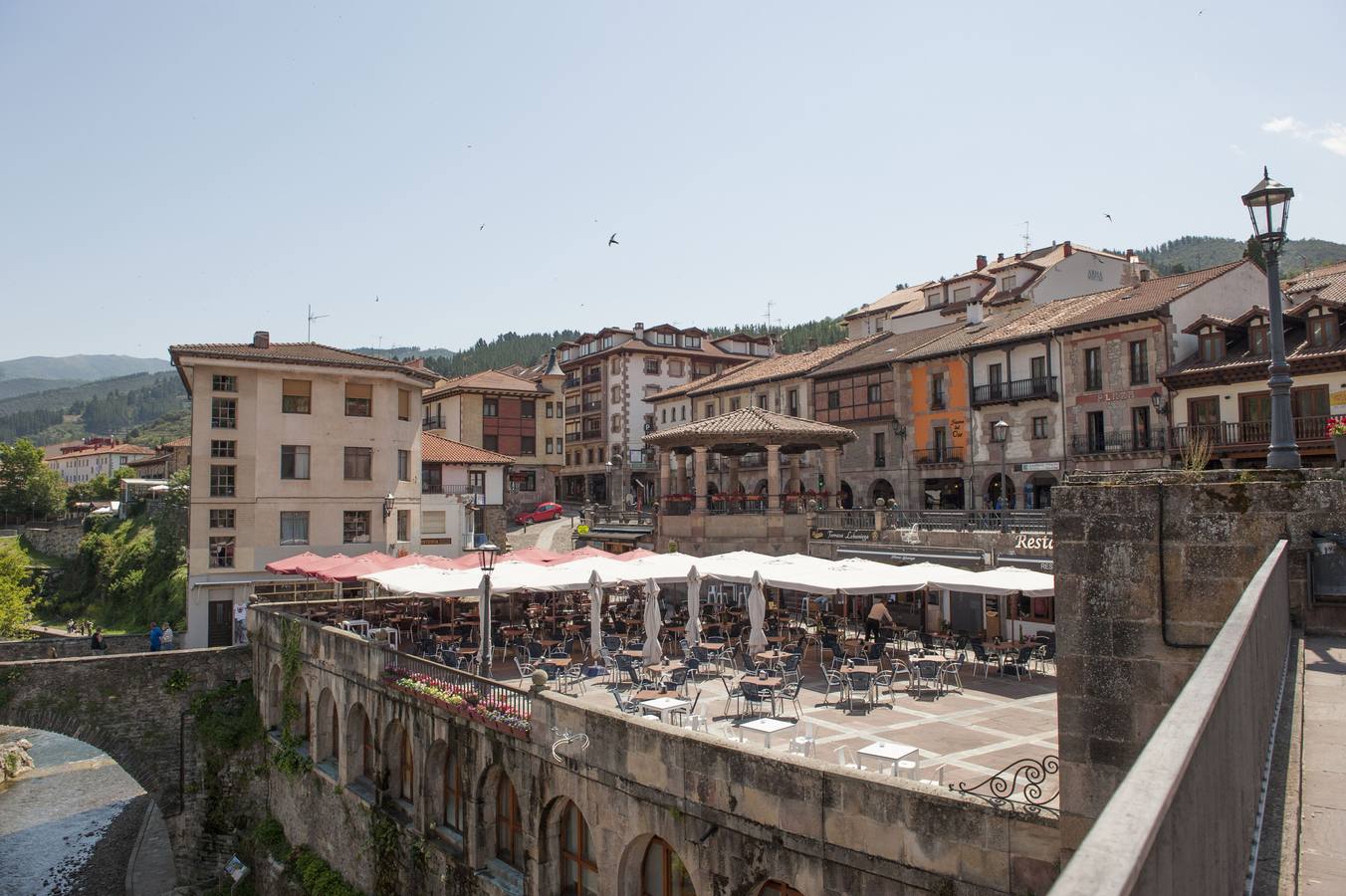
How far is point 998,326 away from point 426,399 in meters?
49.1

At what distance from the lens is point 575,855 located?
16156 millimetres

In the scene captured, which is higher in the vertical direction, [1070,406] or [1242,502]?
[1070,406]

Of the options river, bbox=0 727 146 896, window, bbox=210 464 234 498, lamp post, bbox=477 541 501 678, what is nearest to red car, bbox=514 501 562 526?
window, bbox=210 464 234 498

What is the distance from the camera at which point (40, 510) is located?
340 ft

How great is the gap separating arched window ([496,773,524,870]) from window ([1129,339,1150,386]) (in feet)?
106

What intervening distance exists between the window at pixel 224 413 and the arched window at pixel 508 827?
94.2 feet

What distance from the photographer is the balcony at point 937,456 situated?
46.5 meters

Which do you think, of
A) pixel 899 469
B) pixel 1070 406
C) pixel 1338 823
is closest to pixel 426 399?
pixel 899 469

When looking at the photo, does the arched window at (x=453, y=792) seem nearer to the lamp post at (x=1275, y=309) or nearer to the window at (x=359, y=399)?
the lamp post at (x=1275, y=309)

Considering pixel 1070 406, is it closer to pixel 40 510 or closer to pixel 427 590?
pixel 427 590

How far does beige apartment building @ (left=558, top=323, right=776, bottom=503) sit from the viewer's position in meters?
75.8

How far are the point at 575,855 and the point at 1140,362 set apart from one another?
109 feet

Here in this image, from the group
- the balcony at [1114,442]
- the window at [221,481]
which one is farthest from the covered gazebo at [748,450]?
the window at [221,481]

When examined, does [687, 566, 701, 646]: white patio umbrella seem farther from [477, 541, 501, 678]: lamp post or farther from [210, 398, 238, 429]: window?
[210, 398, 238, 429]: window
